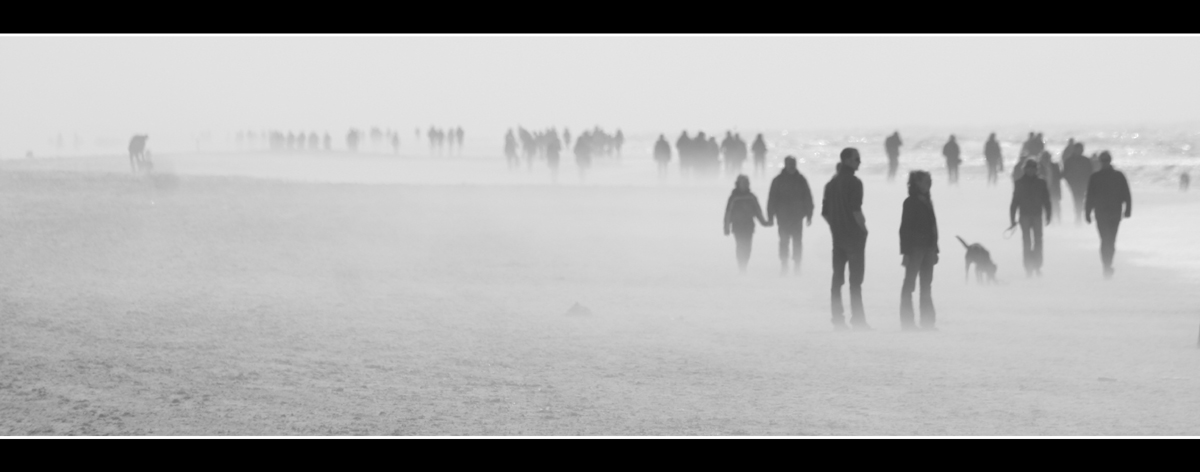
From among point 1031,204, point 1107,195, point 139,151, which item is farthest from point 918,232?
point 139,151

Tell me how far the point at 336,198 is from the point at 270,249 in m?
7.37

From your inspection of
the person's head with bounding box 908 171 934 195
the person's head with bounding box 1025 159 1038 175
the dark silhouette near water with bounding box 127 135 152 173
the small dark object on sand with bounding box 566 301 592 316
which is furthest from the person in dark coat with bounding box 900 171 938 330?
the dark silhouette near water with bounding box 127 135 152 173

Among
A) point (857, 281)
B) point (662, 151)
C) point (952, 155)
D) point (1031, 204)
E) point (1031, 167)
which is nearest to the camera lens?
point (857, 281)

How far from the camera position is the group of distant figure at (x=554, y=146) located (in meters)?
35.8

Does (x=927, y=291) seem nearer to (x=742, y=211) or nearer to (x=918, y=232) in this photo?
(x=918, y=232)

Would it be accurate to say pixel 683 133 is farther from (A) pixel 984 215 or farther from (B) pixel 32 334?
(B) pixel 32 334

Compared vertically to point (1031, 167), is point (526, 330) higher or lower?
lower

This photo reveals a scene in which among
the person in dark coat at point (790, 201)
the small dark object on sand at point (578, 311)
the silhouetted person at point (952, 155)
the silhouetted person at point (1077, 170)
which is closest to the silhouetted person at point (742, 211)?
the person in dark coat at point (790, 201)

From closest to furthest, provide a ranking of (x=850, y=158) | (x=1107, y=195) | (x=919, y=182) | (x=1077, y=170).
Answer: (x=850, y=158) → (x=919, y=182) → (x=1107, y=195) → (x=1077, y=170)

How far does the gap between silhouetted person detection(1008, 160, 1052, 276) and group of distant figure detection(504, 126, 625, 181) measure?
21820mm

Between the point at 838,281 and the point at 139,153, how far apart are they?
20.3m

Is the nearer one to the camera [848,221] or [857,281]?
[848,221]

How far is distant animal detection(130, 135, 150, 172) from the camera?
84.8 feet

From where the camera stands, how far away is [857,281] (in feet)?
34.2
